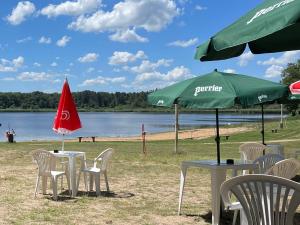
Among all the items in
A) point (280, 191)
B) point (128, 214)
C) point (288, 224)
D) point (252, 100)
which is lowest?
point (128, 214)

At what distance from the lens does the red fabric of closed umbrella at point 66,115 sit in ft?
32.1

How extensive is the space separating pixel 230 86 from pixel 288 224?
118 inches

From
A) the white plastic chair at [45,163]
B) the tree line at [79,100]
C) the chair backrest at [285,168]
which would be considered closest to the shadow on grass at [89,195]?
the white plastic chair at [45,163]

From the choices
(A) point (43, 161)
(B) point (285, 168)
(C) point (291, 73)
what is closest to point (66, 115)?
(A) point (43, 161)

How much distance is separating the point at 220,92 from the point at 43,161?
12.6ft

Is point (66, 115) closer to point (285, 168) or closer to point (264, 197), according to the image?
point (285, 168)

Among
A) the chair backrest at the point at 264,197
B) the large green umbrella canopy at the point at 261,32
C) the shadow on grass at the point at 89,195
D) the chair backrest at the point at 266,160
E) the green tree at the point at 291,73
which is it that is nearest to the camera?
the large green umbrella canopy at the point at 261,32

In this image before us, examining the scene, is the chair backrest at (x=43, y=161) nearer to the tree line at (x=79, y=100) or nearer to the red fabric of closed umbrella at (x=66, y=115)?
the red fabric of closed umbrella at (x=66, y=115)

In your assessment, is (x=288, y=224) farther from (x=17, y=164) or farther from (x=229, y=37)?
(x=17, y=164)

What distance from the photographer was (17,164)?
47.4 feet

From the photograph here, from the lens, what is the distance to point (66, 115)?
32.3ft

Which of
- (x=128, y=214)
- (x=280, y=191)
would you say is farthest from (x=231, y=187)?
(x=128, y=214)

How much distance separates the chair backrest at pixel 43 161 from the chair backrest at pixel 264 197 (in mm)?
5434

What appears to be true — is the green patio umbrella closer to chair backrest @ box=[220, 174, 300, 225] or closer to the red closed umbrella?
chair backrest @ box=[220, 174, 300, 225]
